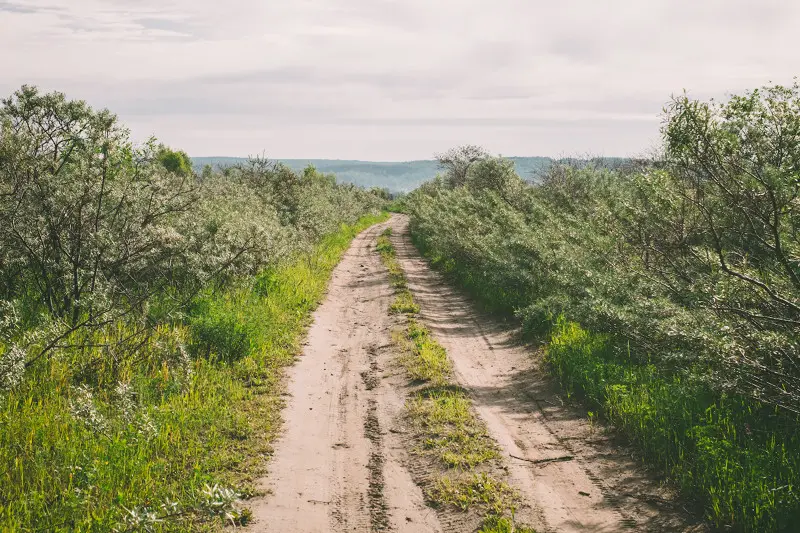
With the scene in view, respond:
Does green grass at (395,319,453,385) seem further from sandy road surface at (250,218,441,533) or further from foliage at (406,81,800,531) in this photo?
foliage at (406,81,800,531)

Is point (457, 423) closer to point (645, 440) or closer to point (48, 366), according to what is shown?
point (645, 440)

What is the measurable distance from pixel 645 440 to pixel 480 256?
1292cm

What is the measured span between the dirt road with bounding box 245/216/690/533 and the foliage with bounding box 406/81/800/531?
1.92 feet

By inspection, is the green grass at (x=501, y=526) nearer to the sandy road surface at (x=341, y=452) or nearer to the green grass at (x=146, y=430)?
the sandy road surface at (x=341, y=452)

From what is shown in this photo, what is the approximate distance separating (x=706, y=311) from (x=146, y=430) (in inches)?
297

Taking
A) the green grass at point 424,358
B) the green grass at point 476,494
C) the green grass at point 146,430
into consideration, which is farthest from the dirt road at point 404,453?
the green grass at point 146,430

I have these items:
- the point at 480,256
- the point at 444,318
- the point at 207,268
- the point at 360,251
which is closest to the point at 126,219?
the point at 207,268

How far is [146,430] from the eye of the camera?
273 inches

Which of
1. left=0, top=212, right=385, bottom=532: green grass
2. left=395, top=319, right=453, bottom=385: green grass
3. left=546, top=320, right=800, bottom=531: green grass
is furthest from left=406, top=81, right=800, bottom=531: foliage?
left=0, top=212, right=385, bottom=532: green grass

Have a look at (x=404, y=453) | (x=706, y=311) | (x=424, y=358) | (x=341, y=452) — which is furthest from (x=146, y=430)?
(x=706, y=311)

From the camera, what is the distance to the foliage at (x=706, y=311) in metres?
5.66

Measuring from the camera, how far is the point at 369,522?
5797 mm

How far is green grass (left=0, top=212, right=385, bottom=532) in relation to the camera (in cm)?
544

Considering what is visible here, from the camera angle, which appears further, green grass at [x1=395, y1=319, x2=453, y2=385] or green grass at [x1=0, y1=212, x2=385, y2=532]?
green grass at [x1=395, y1=319, x2=453, y2=385]
